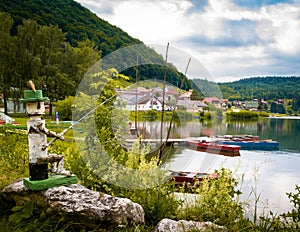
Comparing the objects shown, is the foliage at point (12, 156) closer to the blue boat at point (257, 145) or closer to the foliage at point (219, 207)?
the foliage at point (219, 207)

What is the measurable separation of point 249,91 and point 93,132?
57.6 metres

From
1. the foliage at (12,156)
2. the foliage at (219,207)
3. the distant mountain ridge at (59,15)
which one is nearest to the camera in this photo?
the foliage at (219,207)

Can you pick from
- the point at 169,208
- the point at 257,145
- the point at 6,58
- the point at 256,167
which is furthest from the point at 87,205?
the point at 6,58

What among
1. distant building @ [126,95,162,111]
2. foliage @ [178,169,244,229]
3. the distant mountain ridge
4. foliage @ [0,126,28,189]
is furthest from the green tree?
foliage @ [178,169,244,229]

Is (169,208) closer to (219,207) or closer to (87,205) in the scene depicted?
(219,207)

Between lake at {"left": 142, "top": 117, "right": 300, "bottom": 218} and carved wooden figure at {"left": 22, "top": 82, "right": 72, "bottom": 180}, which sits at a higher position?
carved wooden figure at {"left": 22, "top": 82, "right": 72, "bottom": 180}

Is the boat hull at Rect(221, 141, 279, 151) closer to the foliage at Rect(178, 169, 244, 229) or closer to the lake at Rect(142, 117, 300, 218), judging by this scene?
the lake at Rect(142, 117, 300, 218)

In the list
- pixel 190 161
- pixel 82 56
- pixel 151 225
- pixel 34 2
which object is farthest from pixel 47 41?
pixel 151 225

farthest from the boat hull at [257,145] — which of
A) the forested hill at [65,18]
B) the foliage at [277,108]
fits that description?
the foliage at [277,108]

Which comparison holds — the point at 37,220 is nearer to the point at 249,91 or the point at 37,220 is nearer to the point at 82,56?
the point at 82,56

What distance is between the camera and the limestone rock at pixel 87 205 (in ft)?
8.30

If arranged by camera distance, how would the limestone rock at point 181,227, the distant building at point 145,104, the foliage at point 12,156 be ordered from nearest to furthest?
the limestone rock at point 181,227 < the distant building at point 145,104 < the foliage at point 12,156

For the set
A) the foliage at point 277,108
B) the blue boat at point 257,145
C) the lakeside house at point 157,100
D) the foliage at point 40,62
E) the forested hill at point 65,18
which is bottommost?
the blue boat at point 257,145

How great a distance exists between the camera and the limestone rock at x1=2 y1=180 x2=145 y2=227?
2531 mm
